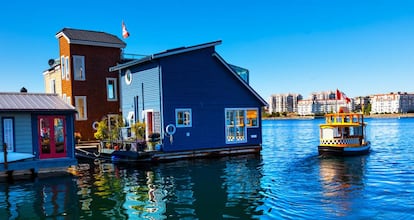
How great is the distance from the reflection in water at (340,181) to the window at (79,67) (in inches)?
811

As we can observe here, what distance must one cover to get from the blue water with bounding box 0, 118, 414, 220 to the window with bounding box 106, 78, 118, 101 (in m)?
13.2

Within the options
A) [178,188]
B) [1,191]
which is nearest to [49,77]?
[1,191]

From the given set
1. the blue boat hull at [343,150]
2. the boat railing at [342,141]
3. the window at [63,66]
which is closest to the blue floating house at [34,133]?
the window at [63,66]

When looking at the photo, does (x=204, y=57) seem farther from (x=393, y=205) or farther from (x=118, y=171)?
(x=393, y=205)

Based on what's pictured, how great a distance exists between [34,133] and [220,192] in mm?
9377

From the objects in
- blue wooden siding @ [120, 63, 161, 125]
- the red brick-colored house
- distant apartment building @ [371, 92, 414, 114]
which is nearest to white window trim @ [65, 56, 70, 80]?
the red brick-colored house

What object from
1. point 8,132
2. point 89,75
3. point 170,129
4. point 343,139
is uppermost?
point 89,75

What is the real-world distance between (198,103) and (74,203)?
12058 mm

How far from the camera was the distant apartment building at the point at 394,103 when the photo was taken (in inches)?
7347

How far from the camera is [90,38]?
30984mm

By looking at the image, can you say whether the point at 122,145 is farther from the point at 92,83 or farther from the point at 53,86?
the point at 53,86

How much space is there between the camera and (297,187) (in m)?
13.8

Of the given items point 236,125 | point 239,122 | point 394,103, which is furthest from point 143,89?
point 394,103

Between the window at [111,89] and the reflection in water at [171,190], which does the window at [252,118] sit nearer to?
the reflection in water at [171,190]
